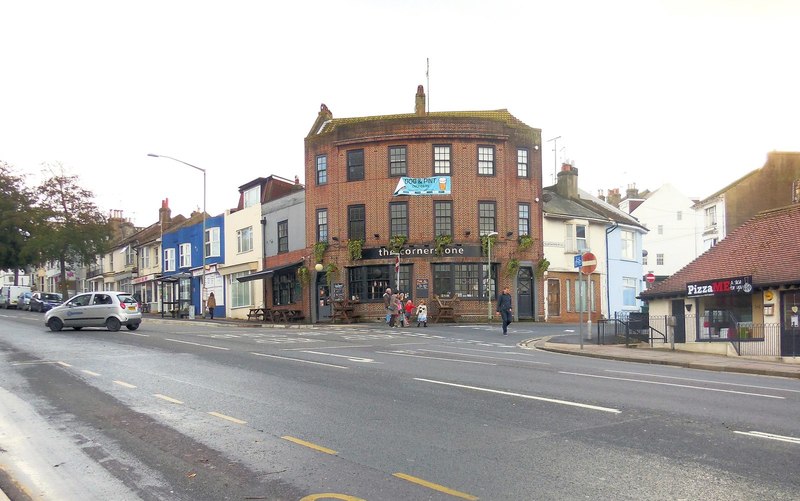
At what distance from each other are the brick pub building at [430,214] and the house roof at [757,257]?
11.6m

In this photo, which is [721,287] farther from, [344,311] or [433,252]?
[344,311]

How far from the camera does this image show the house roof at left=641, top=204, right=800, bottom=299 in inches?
925

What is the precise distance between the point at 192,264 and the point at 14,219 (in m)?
19.6

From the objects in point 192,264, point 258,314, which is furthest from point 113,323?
point 192,264

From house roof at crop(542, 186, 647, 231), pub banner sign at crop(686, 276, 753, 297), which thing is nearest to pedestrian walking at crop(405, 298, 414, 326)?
house roof at crop(542, 186, 647, 231)

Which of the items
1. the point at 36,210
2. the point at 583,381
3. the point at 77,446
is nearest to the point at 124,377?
the point at 77,446

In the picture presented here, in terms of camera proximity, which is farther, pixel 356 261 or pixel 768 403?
pixel 356 261

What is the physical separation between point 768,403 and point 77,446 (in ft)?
31.5

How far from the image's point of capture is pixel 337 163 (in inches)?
1617

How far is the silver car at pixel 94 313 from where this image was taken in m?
27.5

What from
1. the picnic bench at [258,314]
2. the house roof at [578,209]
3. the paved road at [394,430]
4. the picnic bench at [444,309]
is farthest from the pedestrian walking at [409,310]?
the paved road at [394,430]

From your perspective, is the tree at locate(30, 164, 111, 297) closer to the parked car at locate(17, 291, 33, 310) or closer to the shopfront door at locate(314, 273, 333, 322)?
the parked car at locate(17, 291, 33, 310)

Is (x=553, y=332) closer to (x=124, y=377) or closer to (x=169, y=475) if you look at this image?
(x=124, y=377)

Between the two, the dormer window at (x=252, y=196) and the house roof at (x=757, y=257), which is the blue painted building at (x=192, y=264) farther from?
the house roof at (x=757, y=257)
